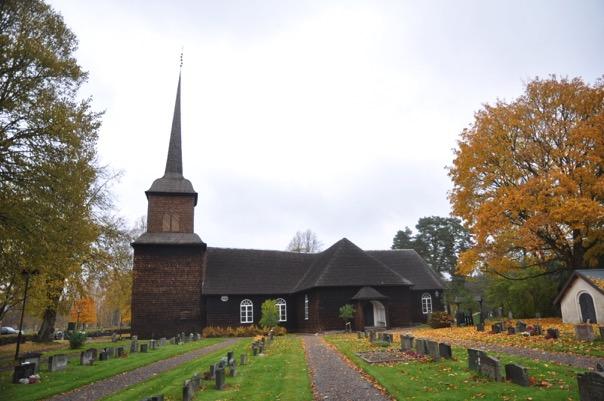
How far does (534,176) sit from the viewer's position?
2431 centimetres

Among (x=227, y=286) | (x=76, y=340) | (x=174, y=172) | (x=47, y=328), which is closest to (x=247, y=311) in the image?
(x=227, y=286)

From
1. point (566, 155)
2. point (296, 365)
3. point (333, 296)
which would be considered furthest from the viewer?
point (333, 296)

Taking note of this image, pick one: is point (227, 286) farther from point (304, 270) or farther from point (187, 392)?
point (187, 392)

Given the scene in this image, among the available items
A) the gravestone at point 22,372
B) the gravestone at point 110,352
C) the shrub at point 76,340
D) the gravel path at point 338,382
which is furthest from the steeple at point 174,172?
the gravel path at point 338,382

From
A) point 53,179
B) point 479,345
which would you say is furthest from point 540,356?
point 53,179

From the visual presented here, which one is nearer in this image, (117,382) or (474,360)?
(474,360)

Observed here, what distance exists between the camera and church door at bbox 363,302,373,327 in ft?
101

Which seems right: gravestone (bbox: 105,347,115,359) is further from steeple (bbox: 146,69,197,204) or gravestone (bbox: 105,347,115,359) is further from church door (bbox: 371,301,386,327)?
church door (bbox: 371,301,386,327)

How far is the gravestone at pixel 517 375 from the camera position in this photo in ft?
28.5

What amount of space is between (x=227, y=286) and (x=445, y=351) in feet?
73.2

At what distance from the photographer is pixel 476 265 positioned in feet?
83.6

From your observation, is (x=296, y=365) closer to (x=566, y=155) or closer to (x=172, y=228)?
(x=566, y=155)

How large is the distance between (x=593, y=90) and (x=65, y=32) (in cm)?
2622

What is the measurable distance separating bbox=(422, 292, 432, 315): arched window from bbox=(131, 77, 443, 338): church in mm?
84
